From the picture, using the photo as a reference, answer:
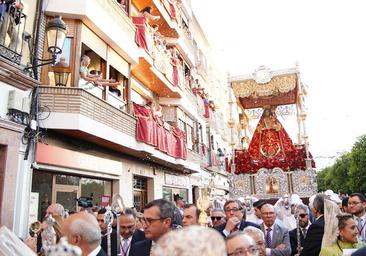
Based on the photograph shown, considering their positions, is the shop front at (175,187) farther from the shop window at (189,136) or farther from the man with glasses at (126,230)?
the man with glasses at (126,230)

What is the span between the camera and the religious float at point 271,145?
15523 millimetres

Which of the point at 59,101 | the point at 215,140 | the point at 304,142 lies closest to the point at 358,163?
the point at 215,140

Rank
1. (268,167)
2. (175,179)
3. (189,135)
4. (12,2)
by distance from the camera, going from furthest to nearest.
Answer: (189,135)
(175,179)
(268,167)
(12,2)

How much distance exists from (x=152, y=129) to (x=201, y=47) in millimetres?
18372

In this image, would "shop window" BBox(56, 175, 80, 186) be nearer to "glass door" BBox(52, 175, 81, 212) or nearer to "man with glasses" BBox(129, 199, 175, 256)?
"glass door" BBox(52, 175, 81, 212)

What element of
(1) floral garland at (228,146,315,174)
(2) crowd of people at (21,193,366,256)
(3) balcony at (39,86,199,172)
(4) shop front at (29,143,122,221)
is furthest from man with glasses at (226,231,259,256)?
(1) floral garland at (228,146,315,174)

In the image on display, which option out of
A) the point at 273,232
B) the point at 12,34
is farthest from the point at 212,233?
the point at 12,34

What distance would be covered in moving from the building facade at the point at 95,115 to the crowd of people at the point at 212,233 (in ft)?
8.30

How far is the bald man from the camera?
110 inches

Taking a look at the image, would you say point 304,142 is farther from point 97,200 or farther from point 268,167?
point 97,200

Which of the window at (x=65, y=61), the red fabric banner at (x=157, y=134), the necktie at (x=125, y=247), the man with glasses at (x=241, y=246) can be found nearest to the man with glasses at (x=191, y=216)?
the necktie at (x=125, y=247)

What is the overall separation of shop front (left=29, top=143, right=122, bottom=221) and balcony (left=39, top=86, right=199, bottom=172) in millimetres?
546

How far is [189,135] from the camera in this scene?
2052cm

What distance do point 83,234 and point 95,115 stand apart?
7.30m
